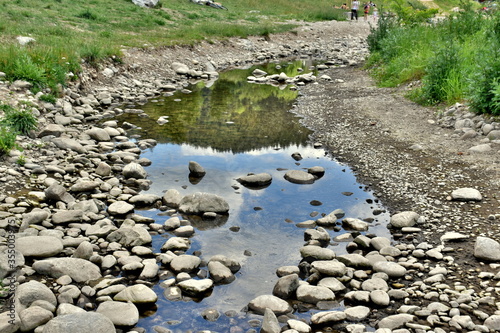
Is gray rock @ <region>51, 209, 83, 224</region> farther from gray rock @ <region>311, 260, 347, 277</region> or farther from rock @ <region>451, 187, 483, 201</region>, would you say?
rock @ <region>451, 187, 483, 201</region>

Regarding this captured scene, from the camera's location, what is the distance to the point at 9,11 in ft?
65.4

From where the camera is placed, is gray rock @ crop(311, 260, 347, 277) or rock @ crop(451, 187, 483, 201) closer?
gray rock @ crop(311, 260, 347, 277)

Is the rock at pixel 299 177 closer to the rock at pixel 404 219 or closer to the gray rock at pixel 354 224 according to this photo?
the gray rock at pixel 354 224

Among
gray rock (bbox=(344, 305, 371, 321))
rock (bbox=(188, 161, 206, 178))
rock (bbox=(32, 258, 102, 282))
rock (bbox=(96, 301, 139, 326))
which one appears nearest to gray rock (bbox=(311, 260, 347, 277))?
gray rock (bbox=(344, 305, 371, 321))

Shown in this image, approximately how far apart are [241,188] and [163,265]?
2978mm

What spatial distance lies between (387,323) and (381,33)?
18.9 m

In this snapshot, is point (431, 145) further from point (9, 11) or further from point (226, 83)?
point (9, 11)

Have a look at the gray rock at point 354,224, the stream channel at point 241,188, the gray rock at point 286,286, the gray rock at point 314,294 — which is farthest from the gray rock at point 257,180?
the gray rock at point 314,294

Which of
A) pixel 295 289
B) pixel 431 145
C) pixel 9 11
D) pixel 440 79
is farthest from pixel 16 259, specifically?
pixel 9 11

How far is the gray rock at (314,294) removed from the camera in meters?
5.40

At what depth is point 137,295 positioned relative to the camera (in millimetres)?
5250

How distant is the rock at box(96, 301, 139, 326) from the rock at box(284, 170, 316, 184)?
4601 mm

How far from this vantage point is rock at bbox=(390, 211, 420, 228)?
23.1ft

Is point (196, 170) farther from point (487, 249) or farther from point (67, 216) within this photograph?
point (487, 249)
